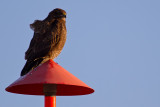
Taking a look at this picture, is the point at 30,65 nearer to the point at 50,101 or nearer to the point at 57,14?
the point at 57,14

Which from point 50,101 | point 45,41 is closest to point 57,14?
point 45,41

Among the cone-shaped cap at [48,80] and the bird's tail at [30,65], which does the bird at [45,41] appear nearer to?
the bird's tail at [30,65]

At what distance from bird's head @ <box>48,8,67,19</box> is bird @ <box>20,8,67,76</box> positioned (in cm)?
13

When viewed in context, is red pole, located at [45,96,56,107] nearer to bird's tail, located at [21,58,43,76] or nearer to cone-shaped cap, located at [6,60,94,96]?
cone-shaped cap, located at [6,60,94,96]

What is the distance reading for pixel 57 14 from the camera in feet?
24.1

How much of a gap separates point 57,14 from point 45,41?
1048 mm

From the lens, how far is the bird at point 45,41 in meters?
6.58

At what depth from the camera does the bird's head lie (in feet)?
24.0

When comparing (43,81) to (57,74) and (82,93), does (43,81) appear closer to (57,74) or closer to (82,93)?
(57,74)

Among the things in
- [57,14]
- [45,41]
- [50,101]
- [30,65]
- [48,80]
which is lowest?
[50,101]

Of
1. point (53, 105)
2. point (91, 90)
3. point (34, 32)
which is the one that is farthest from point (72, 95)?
point (34, 32)

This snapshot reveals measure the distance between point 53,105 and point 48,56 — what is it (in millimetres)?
2554

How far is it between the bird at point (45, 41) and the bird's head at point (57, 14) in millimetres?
132

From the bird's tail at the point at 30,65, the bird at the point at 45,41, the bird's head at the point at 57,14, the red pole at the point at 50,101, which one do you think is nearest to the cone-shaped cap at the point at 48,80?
the red pole at the point at 50,101
